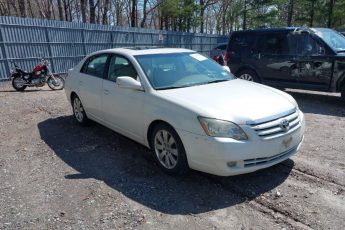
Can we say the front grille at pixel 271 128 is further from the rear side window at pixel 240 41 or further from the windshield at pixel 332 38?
the rear side window at pixel 240 41

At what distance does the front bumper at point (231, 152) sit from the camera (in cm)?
342

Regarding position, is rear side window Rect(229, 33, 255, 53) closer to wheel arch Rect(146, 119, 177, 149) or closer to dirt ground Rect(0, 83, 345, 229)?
dirt ground Rect(0, 83, 345, 229)

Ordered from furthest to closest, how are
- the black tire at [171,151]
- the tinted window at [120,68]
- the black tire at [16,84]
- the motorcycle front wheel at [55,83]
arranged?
the motorcycle front wheel at [55,83] → the black tire at [16,84] → the tinted window at [120,68] → the black tire at [171,151]

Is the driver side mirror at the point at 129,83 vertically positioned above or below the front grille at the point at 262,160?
above

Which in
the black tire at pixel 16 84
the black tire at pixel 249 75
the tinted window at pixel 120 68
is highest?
the tinted window at pixel 120 68

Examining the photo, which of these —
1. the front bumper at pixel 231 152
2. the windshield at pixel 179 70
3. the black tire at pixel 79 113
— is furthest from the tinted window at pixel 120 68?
the front bumper at pixel 231 152

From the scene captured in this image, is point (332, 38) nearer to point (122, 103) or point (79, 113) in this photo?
point (122, 103)

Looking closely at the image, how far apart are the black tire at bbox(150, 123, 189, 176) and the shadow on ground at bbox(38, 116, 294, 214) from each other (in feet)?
0.36

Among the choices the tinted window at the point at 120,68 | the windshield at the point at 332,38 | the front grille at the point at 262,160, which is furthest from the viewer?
the windshield at the point at 332,38

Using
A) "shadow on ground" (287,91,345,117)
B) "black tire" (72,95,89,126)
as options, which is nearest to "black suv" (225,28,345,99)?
"shadow on ground" (287,91,345,117)

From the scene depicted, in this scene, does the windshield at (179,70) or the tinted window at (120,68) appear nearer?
the windshield at (179,70)

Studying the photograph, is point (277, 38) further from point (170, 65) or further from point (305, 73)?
point (170, 65)

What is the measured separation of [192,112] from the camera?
11.9ft

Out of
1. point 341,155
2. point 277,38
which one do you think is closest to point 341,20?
point 277,38
